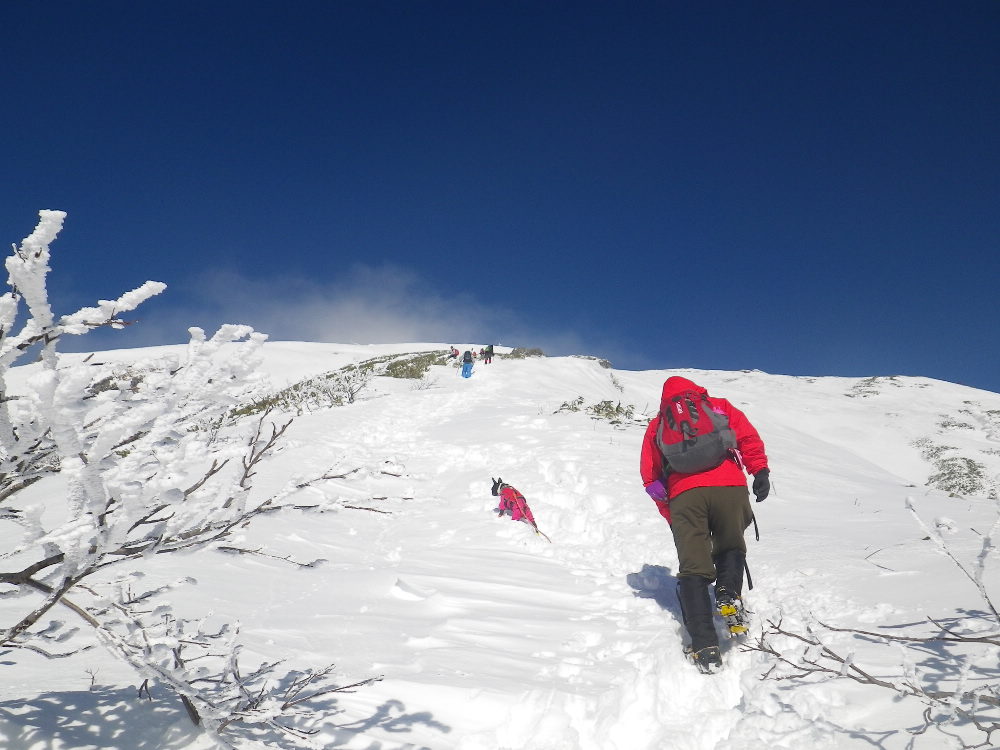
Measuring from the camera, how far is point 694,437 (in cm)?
345

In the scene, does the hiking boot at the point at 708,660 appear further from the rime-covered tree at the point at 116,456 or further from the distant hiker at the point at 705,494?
the rime-covered tree at the point at 116,456

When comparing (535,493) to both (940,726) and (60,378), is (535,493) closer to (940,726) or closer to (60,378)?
(940,726)

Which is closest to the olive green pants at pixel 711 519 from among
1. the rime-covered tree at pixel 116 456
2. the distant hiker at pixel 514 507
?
A: the rime-covered tree at pixel 116 456

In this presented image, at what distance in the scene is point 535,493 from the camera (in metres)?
7.55

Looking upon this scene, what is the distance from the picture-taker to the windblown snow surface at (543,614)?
6.59 ft

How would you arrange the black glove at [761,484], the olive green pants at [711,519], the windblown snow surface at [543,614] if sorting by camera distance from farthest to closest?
the black glove at [761,484] → the olive green pants at [711,519] → the windblown snow surface at [543,614]

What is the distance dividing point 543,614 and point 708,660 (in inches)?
46.0

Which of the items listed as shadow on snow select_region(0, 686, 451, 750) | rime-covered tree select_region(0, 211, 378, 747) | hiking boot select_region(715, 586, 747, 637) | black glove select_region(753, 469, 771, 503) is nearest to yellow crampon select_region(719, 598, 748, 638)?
hiking boot select_region(715, 586, 747, 637)

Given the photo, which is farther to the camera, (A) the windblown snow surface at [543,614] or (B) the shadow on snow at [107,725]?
(A) the windblown snow surface at [543,614]

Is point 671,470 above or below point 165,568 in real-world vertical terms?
above

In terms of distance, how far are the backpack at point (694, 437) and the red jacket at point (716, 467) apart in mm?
68

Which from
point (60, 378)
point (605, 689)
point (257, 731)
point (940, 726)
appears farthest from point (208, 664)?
point (940, 726)

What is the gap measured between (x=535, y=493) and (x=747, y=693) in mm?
4981

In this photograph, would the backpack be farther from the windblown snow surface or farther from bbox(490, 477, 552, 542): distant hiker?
bbox(490, 477, 552, 542): distant hiker
